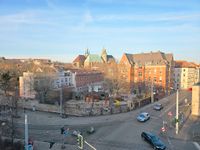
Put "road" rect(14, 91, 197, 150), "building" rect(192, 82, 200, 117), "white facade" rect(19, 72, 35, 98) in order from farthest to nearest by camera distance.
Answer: "white facade" rect(19, 72, 35, 98)
"building" rect(192, 82, 200, 117)
"road" rect(14, 91, 197, 150)

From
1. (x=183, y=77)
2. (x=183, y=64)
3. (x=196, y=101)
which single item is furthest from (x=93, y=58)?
(x=196, y=101)

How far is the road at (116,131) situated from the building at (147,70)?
3053 cm

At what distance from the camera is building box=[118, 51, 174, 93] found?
236 ft

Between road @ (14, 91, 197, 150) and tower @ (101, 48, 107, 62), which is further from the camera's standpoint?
tower @ (101, 48, 107, 62)

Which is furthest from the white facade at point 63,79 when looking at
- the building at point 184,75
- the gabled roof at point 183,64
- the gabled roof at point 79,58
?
the gabled roof at point 79,58

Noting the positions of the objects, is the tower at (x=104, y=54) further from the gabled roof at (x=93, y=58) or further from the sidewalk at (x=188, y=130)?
the sidewalk at (x=188, y=130)

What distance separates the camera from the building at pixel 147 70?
7181 cm

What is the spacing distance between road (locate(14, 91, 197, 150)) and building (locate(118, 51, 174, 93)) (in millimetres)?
30528

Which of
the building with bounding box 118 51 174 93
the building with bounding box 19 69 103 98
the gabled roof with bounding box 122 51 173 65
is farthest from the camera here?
the gabled roof with bounding box 122 51 173 65

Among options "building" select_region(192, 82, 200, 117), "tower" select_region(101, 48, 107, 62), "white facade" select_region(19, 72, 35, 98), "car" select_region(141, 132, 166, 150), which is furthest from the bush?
"tower" select_region(101, 48, 107, 62)

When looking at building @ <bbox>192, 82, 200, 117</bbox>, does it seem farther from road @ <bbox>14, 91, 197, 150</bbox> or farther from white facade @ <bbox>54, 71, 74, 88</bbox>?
white facade @ <bbox>54, 71, 74, 88</bbox>

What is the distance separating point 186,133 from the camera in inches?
1180

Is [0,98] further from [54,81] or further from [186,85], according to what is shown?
[186,85]

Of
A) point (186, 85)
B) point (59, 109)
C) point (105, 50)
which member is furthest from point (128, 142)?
point (105, 50)
